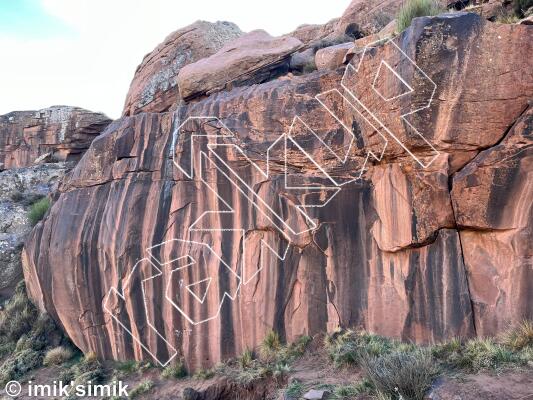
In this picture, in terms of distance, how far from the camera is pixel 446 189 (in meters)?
7.14

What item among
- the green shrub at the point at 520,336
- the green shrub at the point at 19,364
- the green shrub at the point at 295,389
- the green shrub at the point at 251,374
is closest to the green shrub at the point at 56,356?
the green shrub at the point at 19,364

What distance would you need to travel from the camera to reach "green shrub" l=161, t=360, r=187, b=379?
28.9 feet

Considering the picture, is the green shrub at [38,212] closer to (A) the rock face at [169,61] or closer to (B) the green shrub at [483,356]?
(A) the rock face at [169,61]

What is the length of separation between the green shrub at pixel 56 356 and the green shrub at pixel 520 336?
29.3ft

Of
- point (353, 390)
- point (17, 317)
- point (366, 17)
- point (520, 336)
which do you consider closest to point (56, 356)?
point (17, 317)

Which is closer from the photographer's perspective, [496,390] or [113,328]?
[496,390]

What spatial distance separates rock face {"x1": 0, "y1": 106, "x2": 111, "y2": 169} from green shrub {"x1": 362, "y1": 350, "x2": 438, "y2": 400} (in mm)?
14760

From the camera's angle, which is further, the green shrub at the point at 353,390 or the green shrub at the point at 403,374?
the green shrub at the point at 353,390

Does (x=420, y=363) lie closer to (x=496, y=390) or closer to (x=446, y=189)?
(x=496, y=390)

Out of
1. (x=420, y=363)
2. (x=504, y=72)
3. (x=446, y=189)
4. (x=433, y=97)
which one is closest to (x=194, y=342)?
(x=420, y=363)

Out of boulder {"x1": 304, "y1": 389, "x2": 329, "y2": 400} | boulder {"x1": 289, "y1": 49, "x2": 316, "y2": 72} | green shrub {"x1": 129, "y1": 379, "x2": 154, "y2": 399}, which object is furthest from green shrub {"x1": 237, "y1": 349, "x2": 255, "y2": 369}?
boulder {"x1": 289, "y1": 49, "x2": 316, "y2": 72}

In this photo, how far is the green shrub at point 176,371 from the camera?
8.82m

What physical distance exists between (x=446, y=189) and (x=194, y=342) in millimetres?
5257

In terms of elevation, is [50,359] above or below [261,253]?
below
